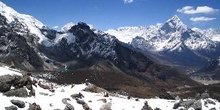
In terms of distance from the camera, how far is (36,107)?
173ft

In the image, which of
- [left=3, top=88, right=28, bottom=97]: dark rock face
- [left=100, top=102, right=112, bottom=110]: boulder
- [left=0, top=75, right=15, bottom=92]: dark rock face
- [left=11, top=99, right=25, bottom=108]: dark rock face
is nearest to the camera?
[left=11, top=99, right=25, bottom=108]: dark rock face

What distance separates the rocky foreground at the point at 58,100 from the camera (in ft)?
178

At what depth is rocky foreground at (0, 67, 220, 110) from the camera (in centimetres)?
5411

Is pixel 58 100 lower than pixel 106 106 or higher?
higher

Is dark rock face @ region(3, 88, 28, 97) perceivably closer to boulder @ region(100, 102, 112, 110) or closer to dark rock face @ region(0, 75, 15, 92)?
dark rock face @ region(0, 75, 15, 92)

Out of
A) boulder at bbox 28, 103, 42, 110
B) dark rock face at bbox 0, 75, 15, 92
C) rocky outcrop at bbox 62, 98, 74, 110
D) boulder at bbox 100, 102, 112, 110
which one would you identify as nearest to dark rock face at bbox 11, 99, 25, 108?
boulder at bbox 28, 103, 42, 110

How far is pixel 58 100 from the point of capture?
60.6 metres

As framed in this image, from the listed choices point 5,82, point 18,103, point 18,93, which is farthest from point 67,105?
point 5,82

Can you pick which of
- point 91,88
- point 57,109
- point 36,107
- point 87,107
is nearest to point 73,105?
point 87,107

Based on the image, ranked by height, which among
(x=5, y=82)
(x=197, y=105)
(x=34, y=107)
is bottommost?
(x=197, y=105)

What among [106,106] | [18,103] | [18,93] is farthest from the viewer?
[106,106]

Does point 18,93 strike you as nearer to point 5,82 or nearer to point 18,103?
point 5,82

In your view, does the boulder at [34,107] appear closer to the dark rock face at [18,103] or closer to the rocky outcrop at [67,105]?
the dark rock face at [18,103]

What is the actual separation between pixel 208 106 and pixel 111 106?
1819cm
